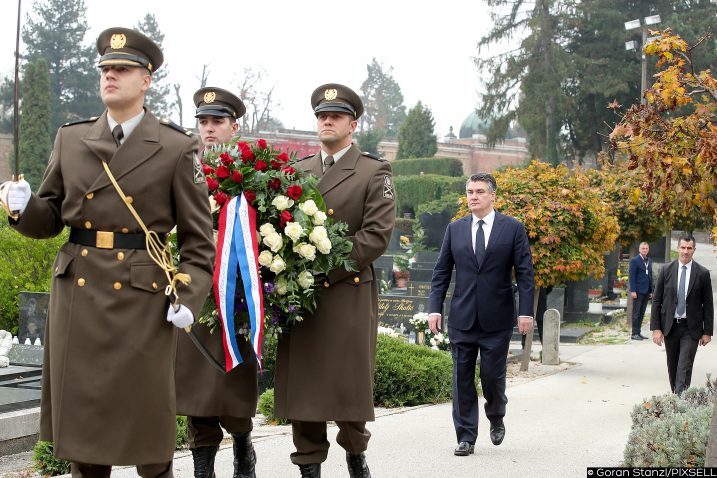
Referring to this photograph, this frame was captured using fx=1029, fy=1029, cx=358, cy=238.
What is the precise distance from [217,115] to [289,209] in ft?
3.50

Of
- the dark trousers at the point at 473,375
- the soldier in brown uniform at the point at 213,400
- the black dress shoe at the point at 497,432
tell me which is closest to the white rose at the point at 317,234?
the soldier in brown uniform at the point at 213,400

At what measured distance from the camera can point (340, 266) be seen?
5.61 meters

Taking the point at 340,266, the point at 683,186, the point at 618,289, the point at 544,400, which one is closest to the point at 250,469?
the point at 340,266

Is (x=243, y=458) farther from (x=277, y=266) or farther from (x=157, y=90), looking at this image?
(x=157, y=90)

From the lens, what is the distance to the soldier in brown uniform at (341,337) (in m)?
5.61

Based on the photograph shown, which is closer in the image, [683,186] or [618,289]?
[683,186]

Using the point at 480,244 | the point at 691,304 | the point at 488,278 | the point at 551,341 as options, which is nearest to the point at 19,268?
the point at 551,341

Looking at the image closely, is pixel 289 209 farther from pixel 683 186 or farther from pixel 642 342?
pixel 642 342

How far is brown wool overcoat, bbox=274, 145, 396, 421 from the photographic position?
5.61 m

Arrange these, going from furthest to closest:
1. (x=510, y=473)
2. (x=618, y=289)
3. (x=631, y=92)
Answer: (x=631, y=92), (x=618, y=289), (x=510, y=473)

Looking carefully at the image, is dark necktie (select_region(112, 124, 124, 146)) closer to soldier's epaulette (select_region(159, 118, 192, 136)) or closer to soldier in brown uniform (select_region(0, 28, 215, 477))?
soldier in brown uniform (select_region(0, 28, 215, 477))

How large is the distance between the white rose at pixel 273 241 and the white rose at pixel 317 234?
0.17 meters

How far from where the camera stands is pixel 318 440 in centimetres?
570

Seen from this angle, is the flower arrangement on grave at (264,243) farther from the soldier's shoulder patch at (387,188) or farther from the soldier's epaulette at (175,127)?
the soldier's epaulette at (175,127)
